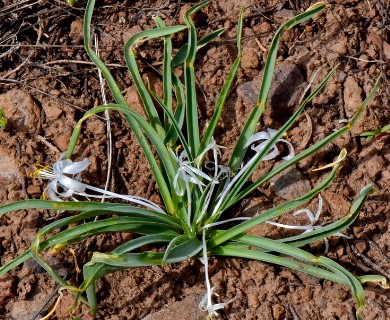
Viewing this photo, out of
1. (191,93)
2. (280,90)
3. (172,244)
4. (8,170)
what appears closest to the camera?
(172,244)

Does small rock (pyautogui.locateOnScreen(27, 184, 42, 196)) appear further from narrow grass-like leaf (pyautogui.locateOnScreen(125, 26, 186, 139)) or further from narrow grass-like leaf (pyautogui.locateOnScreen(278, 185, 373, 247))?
narrow grass-like leaf (pyautogui.locateOnScreen(278, 185, 373, 247))

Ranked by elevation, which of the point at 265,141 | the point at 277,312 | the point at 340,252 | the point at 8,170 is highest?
the point at 265,141

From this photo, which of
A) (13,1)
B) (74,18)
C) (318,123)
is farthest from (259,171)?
(13,1)

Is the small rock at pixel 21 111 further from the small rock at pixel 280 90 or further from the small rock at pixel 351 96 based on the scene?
the small rock at pixel 351 96

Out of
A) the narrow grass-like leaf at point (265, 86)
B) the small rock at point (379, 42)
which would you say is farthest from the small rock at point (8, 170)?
the small rock at point (379, 42)

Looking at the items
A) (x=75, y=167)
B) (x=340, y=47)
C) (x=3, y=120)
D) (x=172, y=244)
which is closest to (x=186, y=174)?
(x=172, y=244)

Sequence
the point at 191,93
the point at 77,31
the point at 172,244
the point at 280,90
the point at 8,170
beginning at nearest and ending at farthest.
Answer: the point at 172,244 → the point at 191,93 → the point at 8,170 → the point at 280,90 → the point at 77,31

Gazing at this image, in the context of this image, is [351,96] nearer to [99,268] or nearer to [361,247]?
[361,247]

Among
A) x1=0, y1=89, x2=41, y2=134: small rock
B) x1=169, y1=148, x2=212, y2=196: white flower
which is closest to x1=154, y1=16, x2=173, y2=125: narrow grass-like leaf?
x1=169, y1=148, x2=212, y2=196: white flower
